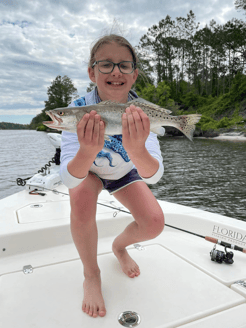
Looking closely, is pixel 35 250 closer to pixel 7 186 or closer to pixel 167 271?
pixel 167 271

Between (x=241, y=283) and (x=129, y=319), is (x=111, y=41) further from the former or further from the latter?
(x=241, y=283)

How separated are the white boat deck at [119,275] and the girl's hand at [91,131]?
1.10 meters

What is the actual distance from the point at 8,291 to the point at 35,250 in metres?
0.70

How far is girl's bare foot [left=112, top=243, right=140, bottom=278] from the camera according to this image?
210cm

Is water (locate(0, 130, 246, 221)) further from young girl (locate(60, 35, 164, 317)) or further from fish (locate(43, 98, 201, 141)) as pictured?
fish (locate(43, 98, 201, 141))

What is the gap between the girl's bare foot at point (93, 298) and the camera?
65.1 inches

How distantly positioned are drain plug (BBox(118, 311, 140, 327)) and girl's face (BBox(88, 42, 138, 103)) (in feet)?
5.36

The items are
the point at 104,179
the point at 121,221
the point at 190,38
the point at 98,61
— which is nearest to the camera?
the point at 98,61

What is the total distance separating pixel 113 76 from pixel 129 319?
176 cm

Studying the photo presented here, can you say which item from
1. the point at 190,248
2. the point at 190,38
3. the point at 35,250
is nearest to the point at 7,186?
the point at 35,250

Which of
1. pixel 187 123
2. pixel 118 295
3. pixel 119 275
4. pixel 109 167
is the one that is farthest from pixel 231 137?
pixel 118 295

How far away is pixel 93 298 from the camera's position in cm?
171

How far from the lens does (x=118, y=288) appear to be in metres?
1.96

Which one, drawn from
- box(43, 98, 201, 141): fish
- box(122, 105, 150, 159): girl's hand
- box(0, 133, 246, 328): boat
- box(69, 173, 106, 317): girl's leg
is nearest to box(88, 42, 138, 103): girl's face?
box(43, 98, 201, 141): fish
